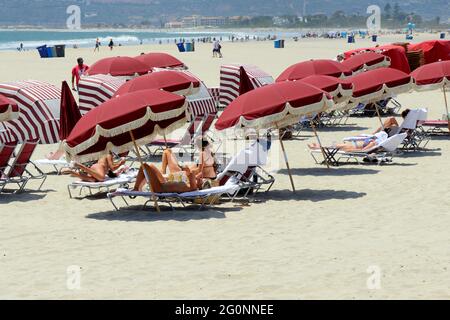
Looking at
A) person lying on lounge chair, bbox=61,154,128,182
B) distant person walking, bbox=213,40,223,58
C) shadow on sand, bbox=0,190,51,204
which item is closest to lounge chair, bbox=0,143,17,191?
shadow on sand, bbox=0,190,51,204

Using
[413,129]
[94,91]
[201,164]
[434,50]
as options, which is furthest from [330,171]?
[434,50]

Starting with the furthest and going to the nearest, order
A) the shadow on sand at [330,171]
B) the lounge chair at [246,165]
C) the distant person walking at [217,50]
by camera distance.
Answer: the distant person walking at [217,50], the shadow on sand at [330,171], the lounge chair at [246,165]

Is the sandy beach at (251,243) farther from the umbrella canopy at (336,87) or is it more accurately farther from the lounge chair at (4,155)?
the umbrella canopy at (336,87)

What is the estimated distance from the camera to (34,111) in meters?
→ 14.7

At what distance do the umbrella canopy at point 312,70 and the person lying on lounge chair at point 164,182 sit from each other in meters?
6.84

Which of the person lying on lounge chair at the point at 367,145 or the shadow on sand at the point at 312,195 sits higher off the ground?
the person lying on lounge chair at the point at 367,145

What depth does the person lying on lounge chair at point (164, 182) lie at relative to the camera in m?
10.7

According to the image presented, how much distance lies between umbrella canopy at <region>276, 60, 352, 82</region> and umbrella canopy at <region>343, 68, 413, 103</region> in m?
2.12

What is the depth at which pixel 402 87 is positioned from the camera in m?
15.7

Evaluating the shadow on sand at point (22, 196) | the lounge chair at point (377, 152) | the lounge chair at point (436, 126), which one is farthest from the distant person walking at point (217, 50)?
the shadow on sand at point (22, 196)

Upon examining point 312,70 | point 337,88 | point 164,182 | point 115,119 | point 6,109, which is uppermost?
point 115,119

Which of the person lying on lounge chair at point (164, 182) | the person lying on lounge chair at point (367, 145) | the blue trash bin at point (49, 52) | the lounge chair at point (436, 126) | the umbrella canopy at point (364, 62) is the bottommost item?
the blue trash bin at point (49, 52)

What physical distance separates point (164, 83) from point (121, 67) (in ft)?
17.7

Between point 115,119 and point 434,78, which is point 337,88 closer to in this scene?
point 434,78
